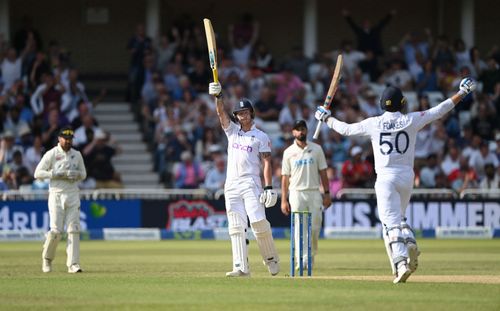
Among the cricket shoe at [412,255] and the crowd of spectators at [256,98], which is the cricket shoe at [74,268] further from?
the crowd of spectators at [256,98]

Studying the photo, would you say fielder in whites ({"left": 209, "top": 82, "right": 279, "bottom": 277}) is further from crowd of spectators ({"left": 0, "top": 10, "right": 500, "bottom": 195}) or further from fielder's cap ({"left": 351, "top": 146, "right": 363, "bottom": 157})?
fielder's cap ({"left": 351, "top": 146, "right": 363, "bottom": 157})

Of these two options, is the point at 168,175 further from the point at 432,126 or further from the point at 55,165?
the point at 55,165

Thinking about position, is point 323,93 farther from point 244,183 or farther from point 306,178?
point 244,183

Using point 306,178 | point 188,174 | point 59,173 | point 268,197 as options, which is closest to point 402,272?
point 268,197

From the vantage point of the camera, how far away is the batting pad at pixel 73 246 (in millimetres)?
14375

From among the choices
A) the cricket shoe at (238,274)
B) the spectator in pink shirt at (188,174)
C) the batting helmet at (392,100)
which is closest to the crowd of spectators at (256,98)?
the spectator in pink shirt at (188,174)

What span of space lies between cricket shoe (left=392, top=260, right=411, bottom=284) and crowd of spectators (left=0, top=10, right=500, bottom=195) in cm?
1100

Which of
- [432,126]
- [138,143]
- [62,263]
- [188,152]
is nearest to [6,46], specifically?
[138,143]

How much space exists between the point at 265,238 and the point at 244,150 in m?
0.95

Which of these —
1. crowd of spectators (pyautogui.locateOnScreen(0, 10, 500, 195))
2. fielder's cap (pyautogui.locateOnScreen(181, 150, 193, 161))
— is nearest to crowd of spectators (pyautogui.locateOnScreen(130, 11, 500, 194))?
crowd of spectators (pyautogui.locateOnScreen(0, 10, 500, 195))

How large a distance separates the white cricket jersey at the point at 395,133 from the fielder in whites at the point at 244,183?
1.37 metres

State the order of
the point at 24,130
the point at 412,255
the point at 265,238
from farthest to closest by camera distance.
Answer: the point at 24,130, the point at 265,238, the point at 412,255

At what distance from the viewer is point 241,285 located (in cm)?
1137

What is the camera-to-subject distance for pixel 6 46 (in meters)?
25.7
